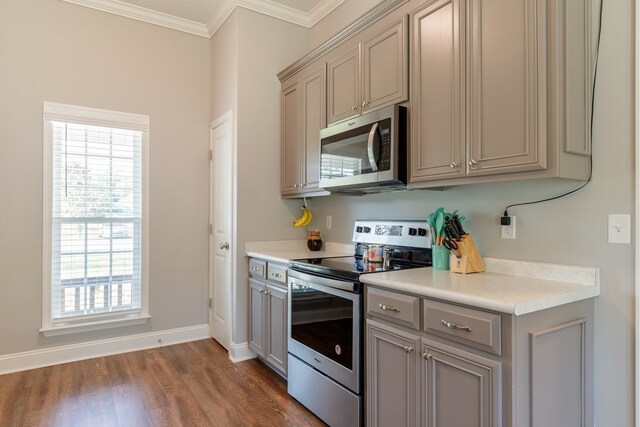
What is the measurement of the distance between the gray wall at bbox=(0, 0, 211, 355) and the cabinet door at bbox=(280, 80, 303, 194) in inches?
35.5

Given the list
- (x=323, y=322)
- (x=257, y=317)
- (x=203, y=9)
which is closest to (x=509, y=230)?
(x=323, y=322)

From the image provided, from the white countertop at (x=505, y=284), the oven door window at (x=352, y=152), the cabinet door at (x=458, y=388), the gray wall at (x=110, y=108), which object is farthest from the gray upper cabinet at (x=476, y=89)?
the gray wall at (x=110, y=108)

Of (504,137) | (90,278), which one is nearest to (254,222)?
(90,278)

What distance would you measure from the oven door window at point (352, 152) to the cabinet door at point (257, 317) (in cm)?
→ 106

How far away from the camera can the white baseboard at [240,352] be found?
3.24m

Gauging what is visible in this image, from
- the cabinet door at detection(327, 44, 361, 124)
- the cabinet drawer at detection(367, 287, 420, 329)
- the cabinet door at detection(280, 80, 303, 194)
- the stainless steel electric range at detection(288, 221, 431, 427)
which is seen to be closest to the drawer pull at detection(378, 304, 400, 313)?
the cabinet drawer at detection(367, 287, 420, 329)

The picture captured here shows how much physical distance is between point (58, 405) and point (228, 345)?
1.25 meters

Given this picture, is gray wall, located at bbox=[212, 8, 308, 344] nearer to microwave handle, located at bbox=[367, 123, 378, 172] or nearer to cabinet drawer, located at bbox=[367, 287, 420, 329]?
microwave handle, located at bbox=[367, 123, 378, 172]

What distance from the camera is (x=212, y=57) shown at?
3.88 meters

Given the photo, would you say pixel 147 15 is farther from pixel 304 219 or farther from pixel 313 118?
pixel 304 219

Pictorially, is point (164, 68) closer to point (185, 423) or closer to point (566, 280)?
point (185, 423)

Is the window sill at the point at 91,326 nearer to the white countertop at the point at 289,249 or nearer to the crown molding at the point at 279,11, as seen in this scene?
the white countertop at the point at 289,249

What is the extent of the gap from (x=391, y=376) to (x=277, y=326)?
1.20 meters

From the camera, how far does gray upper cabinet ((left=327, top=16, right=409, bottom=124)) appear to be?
2.21 m
